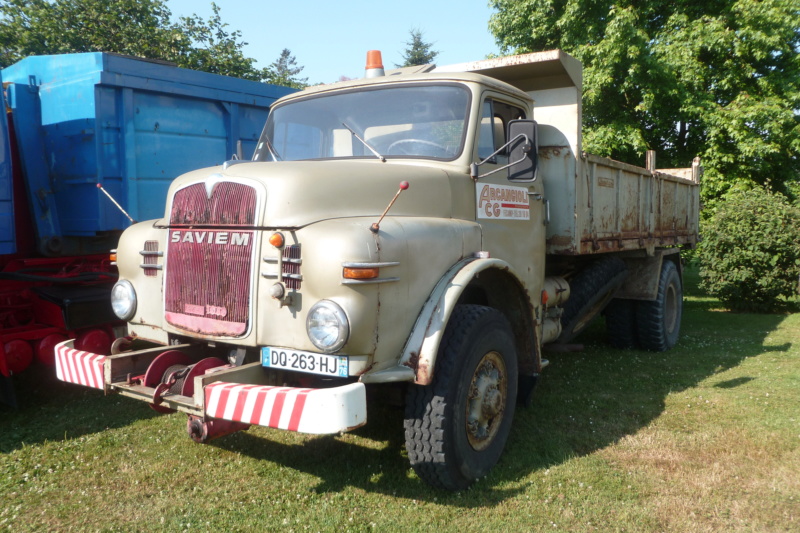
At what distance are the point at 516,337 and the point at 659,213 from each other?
4.01 meters

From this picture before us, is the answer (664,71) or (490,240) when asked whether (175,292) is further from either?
(664,71)

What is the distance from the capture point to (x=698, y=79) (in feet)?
46.1

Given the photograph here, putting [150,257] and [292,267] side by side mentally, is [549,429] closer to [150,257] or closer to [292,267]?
[292,267]

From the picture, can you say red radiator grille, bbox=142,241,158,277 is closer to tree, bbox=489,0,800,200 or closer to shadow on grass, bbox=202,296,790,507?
shadow on grass, bbox=202,296,790,507

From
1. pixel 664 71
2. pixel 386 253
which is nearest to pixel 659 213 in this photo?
pixel 386 253

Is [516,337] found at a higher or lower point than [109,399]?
higher

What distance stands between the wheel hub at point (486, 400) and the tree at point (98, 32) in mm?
15573

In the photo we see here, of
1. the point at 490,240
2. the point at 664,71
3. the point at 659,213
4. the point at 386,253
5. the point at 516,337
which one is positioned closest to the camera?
the point at 386,253

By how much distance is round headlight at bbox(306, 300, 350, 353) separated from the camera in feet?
9.60

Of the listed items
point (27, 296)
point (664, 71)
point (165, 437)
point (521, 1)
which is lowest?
point (165, 437)

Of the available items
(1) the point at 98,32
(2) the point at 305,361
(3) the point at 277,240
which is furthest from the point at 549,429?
(1) the point at 98,32

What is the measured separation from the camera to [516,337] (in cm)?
446

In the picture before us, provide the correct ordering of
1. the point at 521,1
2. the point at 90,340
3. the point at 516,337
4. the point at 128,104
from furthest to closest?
1. the point at 521,1
2. the point at 128,104
3. the point at 90,340
4. the point at 516,337

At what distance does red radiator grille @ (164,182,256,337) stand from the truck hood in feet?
0.35
